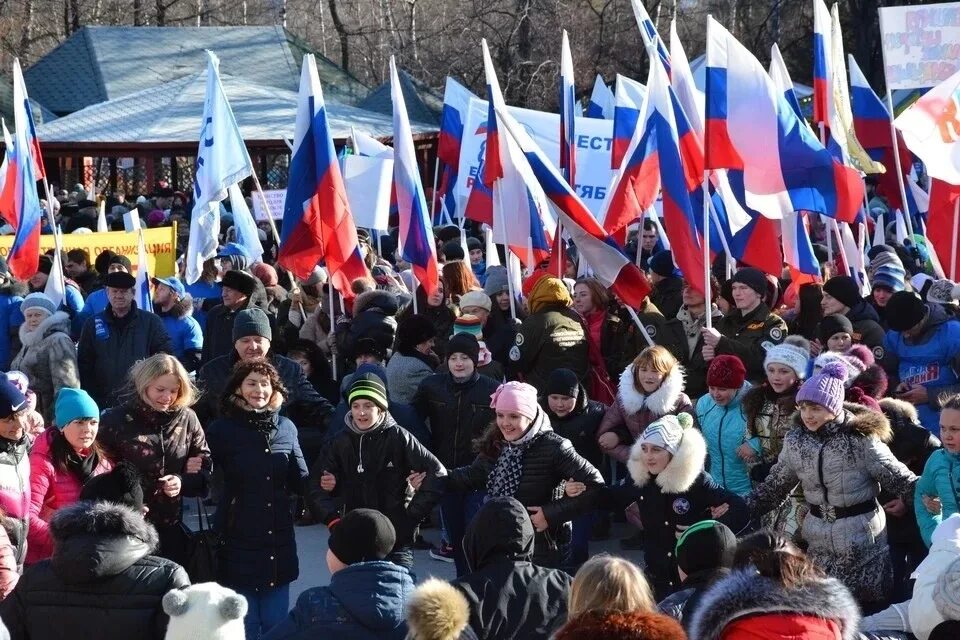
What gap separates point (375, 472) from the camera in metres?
6.09

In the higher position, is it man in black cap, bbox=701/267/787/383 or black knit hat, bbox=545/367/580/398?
man in black cap, bbox=701/267/787/383

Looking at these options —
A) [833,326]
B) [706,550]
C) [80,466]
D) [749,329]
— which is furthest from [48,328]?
[706,550]

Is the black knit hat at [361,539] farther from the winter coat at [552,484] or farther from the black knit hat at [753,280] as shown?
the black knit hat at [753,280]

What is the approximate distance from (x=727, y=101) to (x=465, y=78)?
29.6 m

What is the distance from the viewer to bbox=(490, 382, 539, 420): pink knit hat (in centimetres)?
609

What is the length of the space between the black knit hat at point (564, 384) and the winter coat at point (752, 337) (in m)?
0.98

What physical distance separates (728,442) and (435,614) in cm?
345

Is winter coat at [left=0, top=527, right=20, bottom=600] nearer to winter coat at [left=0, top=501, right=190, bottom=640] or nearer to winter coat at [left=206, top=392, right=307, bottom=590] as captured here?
winter coat at [left=0, top=501, right=190, bottom=640]

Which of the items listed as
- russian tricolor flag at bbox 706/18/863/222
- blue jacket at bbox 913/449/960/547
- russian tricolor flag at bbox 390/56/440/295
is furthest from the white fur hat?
russian tricolor flag at bbox 390/56/440/295

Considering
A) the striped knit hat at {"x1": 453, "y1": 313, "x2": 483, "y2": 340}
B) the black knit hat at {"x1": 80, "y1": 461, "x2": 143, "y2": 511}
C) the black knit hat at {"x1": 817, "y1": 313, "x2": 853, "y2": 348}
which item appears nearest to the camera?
the black knit hat at {"x1": 80, "y1": 461, "x2": 143, "y2": 511}

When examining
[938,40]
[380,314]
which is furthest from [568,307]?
[938,40]

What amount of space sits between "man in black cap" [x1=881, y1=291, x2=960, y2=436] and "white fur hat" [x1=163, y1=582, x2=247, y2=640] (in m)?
4.92

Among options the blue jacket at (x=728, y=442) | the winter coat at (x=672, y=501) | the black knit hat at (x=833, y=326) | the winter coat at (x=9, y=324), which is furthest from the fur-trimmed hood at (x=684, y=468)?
the winter coat at (x=9, y=324)

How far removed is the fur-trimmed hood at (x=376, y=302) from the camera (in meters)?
9.00
